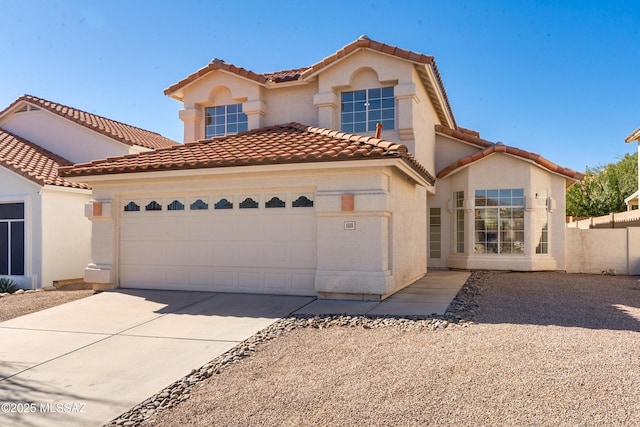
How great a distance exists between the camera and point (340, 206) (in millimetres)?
10117

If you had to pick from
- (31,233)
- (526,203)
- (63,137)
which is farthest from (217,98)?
(526,203)

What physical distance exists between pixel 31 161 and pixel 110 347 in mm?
11999

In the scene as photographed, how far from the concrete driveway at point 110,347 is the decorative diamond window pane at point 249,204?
6.65ft

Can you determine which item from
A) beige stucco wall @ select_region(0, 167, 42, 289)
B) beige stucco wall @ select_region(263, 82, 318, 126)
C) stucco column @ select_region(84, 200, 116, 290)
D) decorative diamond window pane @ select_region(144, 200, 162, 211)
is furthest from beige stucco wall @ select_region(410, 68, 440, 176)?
beige stucco wall @ select_region(0, 167, 42, 289)

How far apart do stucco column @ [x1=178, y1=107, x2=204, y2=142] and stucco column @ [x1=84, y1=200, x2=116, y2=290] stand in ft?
13.9

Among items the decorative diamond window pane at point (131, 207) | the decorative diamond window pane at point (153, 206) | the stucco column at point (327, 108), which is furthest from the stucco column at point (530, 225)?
the decorative diamond window pane at point (131, 207)

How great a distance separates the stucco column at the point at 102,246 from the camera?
479 inches

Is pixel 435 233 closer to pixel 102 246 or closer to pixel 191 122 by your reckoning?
pixel 191 122

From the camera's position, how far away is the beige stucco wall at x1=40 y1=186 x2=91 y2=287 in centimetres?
1471

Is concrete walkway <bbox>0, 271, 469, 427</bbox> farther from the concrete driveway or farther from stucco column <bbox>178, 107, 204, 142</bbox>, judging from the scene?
stucco column <bbox>178, 107, 204, 142</bbox>

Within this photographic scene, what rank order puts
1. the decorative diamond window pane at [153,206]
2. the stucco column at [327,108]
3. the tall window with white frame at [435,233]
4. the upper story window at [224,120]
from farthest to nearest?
1. the tall window with white frame at [435,233]
2. the upper story window at [224,120]
3. the stucco column at [327,108]
4. the decorative diamond window pane at [153,206]


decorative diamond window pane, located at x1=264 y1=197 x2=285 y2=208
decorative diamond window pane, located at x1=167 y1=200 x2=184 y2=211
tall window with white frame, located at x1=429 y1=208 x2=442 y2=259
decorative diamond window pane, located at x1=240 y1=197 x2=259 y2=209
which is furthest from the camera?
tall window with white frame, located at x1=429 y1=208 x2=442 y2=259

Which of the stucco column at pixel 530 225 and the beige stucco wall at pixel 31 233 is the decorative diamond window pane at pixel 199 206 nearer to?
the beige stucco wall at pixel 31 233

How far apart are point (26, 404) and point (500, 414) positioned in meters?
4.82
